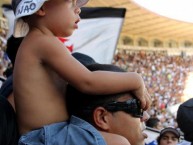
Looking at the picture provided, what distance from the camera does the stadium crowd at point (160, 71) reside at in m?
16.7

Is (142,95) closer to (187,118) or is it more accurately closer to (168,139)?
(187,118)

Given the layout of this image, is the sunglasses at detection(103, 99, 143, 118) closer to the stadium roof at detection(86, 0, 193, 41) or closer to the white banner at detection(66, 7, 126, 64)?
the white banner at detection(66, 7, 126, 64)

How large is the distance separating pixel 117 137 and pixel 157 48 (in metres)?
20.8

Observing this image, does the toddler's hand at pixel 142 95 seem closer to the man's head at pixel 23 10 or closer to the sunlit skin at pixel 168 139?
the man's head at pixel 23 10

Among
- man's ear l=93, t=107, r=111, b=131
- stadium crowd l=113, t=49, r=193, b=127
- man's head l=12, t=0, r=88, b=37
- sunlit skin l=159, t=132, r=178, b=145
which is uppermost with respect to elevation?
man's head l=12, t=0, r=88, b=37

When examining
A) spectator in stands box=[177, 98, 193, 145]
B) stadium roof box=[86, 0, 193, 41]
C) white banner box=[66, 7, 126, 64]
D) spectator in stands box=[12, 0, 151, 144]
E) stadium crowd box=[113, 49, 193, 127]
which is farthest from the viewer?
stadium roof box=[86, 0, 193, 41]

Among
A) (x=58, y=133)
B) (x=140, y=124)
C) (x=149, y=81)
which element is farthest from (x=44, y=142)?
(x=149, y=81)

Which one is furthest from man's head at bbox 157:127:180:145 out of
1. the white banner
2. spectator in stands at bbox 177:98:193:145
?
spectator in stands at bbox 177:98:193:145

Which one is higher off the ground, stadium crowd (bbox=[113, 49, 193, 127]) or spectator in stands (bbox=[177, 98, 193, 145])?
spectator in stands (bbox=[177, 98, 193, 145])

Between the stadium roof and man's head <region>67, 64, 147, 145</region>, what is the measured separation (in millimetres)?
15916

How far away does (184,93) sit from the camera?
60.3 feet

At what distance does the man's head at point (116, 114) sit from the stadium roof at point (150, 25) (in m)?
15.9

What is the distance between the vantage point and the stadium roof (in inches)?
714

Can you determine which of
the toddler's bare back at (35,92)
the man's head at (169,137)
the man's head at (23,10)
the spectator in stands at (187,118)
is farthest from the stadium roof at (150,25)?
the toddler's bare back at (35,92)
